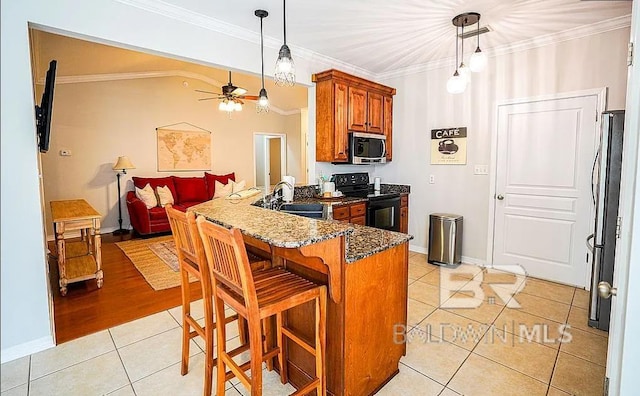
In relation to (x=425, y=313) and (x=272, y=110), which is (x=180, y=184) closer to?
(x=272, y=110)

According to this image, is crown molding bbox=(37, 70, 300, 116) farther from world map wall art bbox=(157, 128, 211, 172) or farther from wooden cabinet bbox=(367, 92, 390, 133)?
wooden cabinet bbox=(367, 92, 390, 133)

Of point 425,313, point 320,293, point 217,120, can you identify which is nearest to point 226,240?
point 320,293

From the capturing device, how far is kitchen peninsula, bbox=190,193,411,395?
62.9 inches

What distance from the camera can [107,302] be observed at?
308cm

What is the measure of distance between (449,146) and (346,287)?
3161 mm

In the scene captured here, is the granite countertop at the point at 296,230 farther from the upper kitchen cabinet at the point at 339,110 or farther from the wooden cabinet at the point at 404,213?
the wooden cabinet at the point at 404,213

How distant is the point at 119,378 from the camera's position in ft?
6.81

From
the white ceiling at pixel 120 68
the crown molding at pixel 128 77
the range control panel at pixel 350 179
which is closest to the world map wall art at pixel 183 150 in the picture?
the white ceiling at pixel 120 68

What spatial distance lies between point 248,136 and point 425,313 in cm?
605

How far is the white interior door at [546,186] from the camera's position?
331cm

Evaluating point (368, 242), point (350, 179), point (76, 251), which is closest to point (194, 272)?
point (368, 242)

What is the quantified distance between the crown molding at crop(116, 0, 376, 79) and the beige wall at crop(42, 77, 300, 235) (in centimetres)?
372

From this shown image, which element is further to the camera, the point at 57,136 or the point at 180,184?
the point at 180,184

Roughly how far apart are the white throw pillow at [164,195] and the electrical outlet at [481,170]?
4866mm
